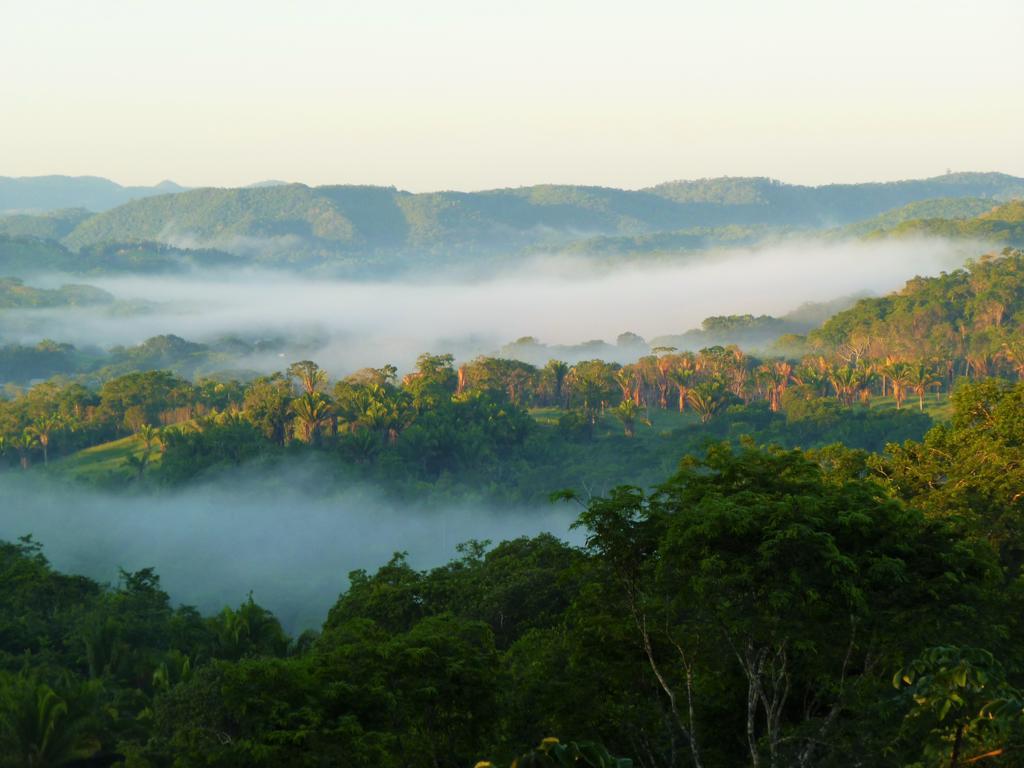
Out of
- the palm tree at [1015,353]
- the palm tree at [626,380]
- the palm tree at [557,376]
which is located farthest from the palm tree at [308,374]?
the palm tree at [1015,353]

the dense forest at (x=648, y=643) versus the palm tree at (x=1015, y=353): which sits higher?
the dense forest at (x=648, y=643)

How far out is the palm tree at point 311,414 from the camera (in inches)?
4737

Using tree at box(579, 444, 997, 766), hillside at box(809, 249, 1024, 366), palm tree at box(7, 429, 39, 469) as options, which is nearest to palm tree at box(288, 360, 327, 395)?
palm tree at box(7, 429, 39, 469)

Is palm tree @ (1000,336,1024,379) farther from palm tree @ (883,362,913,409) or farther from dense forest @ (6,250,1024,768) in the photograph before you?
dense forest @ (6,250,1024,768)

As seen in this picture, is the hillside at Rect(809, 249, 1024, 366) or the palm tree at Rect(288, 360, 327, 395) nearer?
the palm tree at Rect(288, 360, 327, 395)

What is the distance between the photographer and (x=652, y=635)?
22.5 m

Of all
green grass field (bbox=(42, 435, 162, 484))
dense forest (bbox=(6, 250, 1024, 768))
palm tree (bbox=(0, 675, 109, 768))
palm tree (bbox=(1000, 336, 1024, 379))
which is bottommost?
green grass field (bbox=(42, 435, 162, 484))

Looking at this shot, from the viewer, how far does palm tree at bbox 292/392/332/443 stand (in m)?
120

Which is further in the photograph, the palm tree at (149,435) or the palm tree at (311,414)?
the palm tree at (149,435)

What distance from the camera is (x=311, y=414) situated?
121 metres

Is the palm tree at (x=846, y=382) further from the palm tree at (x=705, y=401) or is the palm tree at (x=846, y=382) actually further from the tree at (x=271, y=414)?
the tree at (x=271, y=414)


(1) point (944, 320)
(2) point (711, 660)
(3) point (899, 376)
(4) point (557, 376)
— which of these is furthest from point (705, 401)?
(2) point (711, 660)

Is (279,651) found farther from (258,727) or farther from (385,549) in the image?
(385,549)

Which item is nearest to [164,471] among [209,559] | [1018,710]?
[209,559]
